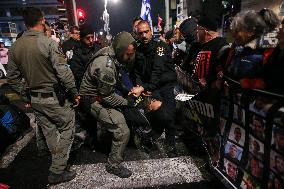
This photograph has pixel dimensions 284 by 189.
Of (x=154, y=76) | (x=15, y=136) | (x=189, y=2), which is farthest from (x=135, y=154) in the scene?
(x=189, y=2)

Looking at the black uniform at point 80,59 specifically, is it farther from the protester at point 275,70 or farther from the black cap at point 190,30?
the protester at point 275,70

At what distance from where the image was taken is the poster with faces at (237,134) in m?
2.76

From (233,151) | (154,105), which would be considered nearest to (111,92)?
(154,105)

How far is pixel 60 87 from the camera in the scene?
3896 millimetres

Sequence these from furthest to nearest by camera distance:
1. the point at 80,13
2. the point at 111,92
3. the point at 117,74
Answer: the point at 80,13, the point at 117,74, the point at 111,92

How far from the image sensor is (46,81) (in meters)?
3.73

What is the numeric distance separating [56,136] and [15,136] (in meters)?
1.84

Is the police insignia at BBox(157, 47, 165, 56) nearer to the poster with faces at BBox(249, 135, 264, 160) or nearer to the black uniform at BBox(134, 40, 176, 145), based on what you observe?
the black uniform at BBox(134, 40, 176, 145)

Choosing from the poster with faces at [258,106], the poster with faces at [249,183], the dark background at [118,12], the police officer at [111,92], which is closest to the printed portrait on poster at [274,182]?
the poster with faces at [249,183]

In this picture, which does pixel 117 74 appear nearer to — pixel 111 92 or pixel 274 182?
pixel 111 92

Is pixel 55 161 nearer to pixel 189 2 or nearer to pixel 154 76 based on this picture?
pixel 154 76

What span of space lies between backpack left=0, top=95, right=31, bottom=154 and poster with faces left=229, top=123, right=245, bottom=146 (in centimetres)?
412

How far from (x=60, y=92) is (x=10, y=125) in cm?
203

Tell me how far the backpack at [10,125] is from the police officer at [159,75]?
266 centimetres
